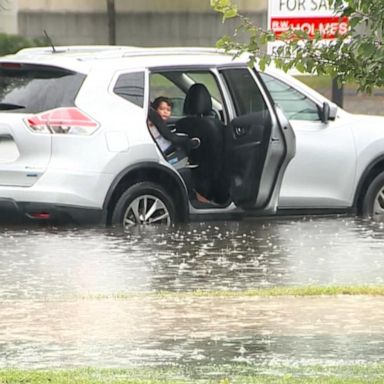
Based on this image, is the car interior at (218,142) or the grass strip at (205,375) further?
the car interior at (218,142)

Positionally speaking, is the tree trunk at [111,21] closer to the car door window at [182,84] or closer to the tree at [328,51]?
the car door window at [182,84]

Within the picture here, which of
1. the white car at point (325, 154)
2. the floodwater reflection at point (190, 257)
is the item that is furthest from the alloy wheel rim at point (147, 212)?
the white car at point (325, 154)

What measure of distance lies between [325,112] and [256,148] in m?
0.86

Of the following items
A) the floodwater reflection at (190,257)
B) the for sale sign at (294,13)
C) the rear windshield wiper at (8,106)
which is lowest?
the floodwater reflection at (190,257)

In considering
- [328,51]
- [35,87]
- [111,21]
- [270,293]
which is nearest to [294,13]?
[35,87]

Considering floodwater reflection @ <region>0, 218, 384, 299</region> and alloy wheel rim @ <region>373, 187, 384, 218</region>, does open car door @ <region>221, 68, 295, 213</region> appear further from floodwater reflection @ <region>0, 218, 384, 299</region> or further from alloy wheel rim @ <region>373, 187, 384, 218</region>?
alloy wheel rim @ <region>373, 187, 384, 218</region>

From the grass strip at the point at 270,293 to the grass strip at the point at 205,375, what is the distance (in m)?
2.01

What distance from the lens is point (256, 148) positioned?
12164 mm

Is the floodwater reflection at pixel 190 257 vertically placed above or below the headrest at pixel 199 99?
below

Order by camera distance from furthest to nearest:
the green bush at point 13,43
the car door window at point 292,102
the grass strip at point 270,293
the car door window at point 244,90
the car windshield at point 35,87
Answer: the green bush at point 13,43 < the car door window at point 292,102 < the car door window at point 244,90 < the car windshield at point 35,87 < the grass strip at point 270,293

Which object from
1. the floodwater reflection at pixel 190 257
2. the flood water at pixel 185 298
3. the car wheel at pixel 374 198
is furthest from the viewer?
the car wheel at pixel 374 198

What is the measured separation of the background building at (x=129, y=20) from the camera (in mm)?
35875

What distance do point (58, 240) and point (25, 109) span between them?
1.17m

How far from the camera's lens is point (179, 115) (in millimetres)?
12992
